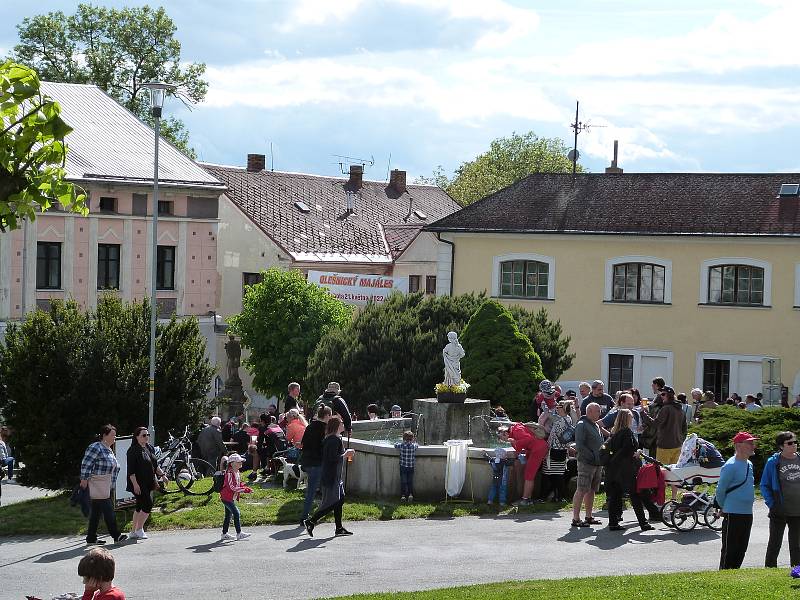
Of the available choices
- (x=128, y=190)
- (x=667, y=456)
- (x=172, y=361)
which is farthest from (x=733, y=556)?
(x=128, y=190)

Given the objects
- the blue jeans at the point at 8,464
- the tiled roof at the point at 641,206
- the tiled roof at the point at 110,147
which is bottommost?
the blue jeans at the point at 8,464

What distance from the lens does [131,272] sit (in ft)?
145

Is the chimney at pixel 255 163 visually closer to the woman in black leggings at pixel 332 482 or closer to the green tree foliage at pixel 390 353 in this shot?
the green tree foliage at pixel 390 353

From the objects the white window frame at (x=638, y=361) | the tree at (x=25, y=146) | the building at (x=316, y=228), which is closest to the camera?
the tree at (x=25, y=146)

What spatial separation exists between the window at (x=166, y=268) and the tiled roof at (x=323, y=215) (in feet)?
29.5

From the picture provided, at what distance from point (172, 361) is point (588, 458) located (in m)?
8.85

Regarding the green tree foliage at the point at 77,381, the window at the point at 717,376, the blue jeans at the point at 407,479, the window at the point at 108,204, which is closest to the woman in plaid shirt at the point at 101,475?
the blue jeans at the point at 407,479

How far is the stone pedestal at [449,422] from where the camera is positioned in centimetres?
2291

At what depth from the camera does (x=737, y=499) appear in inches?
551

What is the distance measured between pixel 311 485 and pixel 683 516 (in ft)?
16.6

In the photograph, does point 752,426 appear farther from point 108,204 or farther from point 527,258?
point 108,204

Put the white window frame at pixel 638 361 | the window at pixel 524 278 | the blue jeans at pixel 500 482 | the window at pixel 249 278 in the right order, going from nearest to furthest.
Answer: the blue jeans at pixel 500 482, the white window frame at pixel 638 361, the window at pixel 524 278, the window at pixel 249 278

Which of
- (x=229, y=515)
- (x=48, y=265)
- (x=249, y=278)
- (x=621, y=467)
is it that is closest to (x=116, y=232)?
(x=48, y=265)

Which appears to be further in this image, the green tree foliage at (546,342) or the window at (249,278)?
the window at (249,278)
